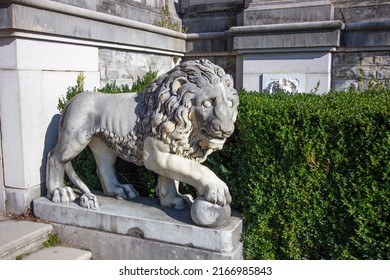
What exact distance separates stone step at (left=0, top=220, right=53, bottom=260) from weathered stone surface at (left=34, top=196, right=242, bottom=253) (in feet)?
0.47

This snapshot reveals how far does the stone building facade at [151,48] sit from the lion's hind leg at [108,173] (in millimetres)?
628

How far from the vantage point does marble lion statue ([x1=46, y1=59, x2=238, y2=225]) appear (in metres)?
2.79

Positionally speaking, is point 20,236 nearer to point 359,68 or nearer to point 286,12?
point 286,12

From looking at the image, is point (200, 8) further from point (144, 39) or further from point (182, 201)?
point (182, 201)

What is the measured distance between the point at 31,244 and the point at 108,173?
0.90 metres

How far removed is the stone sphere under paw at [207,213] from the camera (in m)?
2.78

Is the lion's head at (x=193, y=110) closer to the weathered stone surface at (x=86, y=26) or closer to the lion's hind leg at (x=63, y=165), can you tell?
the lion's hind leg at (x=63, y=165)

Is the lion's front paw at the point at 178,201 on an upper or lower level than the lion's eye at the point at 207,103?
lower

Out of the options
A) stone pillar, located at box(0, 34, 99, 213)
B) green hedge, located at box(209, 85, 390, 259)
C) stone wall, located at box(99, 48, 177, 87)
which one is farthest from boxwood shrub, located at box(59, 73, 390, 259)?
stone wall, located at box(99, 48, 177, 87)

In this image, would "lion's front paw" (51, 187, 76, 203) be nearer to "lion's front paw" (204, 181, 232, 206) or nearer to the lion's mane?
the lion's mane

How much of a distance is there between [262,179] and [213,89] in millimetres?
855

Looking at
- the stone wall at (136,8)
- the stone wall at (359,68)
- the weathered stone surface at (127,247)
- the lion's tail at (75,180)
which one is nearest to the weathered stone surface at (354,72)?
the stone wall at (359,68)

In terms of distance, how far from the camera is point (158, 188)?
326 cm

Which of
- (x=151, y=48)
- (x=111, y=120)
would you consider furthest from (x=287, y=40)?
(x=111, y=120)
